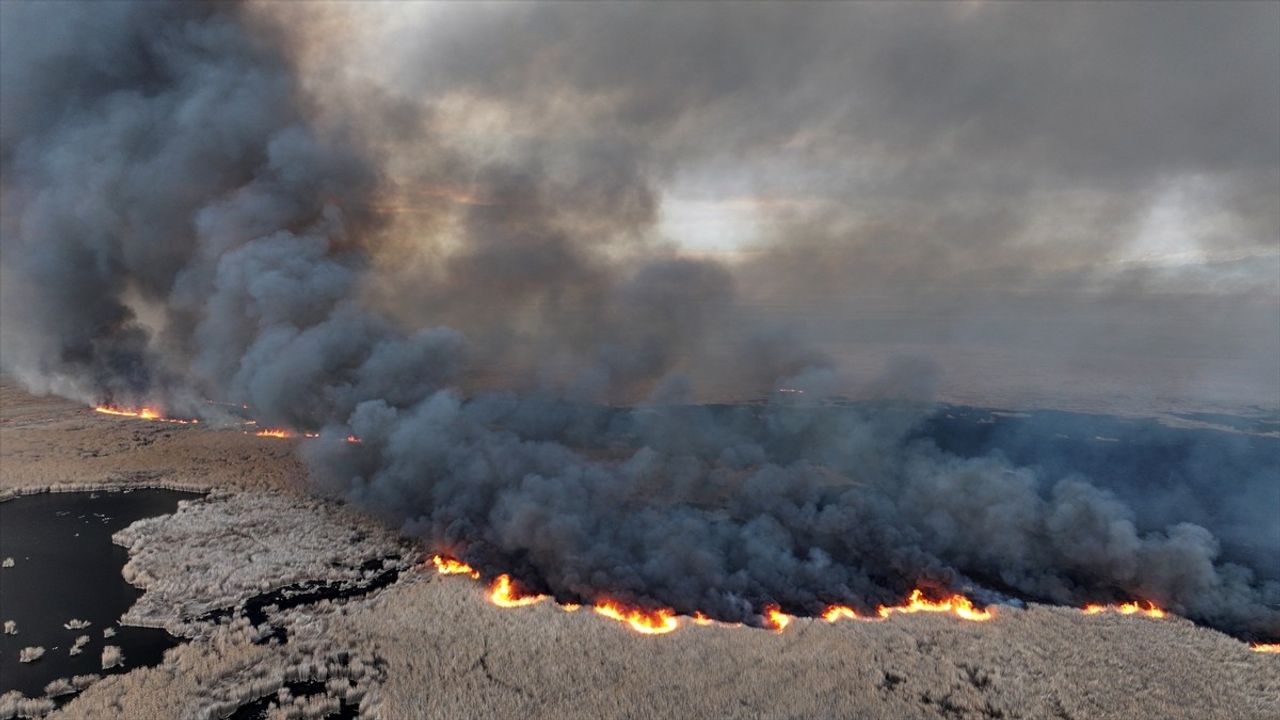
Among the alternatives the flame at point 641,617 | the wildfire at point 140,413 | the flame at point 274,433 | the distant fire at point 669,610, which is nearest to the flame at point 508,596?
the distant fire at point 669,610

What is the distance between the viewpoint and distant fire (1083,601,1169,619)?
136 ft

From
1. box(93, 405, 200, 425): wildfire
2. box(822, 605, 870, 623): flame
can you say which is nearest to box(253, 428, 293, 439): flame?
box(93, 405, 200, 425): wildfire

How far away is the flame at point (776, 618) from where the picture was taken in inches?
1514

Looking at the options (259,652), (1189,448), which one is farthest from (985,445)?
(259,652)

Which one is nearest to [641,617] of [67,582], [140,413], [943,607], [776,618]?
[776,618]

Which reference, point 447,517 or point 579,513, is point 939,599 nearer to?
point 579,513

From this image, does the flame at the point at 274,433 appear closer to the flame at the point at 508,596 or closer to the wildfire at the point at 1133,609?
the flame at the point at 508,596

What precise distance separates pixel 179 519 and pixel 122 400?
54.3 metres

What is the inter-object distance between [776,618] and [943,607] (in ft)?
38.5

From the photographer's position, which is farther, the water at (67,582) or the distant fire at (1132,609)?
the distant fire at (1132,609)

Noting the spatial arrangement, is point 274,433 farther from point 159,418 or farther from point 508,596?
point 508,596

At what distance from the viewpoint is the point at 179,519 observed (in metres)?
53.6

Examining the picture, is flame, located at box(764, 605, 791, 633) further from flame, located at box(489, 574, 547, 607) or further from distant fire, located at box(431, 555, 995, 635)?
flame, located at box(489, 574, 547, 607)

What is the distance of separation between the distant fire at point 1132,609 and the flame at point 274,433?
3327 inches
